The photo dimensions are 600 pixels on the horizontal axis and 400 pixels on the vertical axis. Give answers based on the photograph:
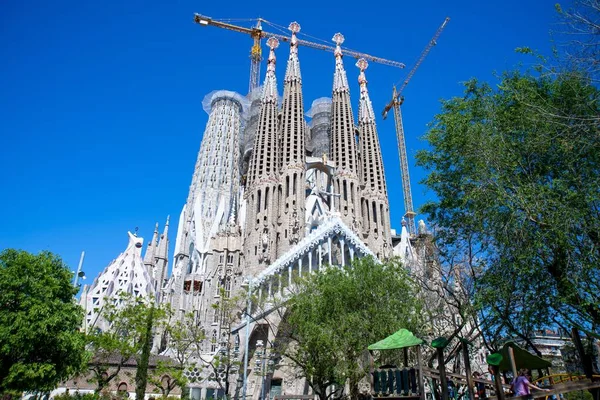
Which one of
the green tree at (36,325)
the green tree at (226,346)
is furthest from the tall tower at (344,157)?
the green tree at (36,325)

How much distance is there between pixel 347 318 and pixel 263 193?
26.9 metres

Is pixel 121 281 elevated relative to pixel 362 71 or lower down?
lower down

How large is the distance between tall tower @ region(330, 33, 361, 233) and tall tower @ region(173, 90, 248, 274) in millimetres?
13104

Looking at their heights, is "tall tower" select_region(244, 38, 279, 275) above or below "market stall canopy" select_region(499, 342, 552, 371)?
above

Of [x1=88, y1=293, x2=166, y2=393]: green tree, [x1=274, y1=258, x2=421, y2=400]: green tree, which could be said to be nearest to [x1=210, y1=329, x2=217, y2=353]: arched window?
[x1=88, y1=293, x2=166, y2=393]: green tree

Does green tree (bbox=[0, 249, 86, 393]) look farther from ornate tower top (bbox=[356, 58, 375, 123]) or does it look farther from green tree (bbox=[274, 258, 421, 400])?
ornate tower top (bbox=[356, 58, 375, 123])

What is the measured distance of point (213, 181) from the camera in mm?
61844

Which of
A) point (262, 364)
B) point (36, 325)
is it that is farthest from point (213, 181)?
point (36, 325)

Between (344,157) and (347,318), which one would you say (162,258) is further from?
(347,318)

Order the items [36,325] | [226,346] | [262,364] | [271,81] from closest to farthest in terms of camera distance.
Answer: [36,325] < [262,364] < [226,346] < [271,81]

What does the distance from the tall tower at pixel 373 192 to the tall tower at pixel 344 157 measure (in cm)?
134

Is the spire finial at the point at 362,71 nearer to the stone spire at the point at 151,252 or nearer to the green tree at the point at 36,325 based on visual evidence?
the stone spire at the point at 151,252

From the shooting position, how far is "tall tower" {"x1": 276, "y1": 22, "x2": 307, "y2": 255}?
43156mm

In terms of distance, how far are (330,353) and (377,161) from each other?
35.9 meters
